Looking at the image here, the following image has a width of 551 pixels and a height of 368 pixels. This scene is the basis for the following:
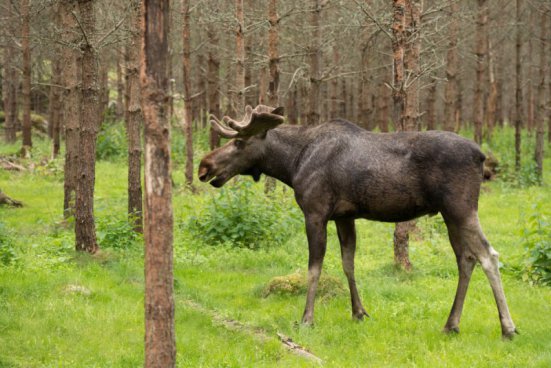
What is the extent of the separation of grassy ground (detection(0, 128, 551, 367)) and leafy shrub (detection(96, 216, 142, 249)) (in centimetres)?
3

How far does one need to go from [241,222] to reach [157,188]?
7.76 m

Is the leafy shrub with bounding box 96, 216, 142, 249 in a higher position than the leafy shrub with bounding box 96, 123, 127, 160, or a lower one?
lower

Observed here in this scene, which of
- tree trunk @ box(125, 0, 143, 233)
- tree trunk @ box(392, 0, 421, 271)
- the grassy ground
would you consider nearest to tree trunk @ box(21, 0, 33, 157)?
tree trunk @ box(125, 0, 143, 233)

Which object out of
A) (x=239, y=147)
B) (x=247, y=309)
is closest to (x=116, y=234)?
(x=247, y=309)

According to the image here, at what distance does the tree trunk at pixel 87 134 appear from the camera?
10250 millimetres

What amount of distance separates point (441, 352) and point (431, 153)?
7.37 ft

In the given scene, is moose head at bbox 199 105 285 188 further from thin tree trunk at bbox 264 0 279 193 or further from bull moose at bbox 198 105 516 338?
thin tree trunk at bbox 264 0 279 193

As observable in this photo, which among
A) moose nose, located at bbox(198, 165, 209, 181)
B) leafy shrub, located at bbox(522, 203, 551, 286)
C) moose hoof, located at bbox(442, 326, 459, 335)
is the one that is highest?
moose nose, located at bbox(198, 165, 209, 181)

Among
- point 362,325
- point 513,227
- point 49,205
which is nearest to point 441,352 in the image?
point 362,325

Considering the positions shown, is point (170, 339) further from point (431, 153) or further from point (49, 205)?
point (49, 205)

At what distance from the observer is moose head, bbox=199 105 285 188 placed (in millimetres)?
8031

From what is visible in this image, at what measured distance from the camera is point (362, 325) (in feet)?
25.8

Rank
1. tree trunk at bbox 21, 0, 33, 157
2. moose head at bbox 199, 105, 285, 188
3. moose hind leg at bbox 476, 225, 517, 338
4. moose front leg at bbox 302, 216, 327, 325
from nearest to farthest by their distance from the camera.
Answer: moose hind leg at bbox 476, 225, 517, 338
moose front leg at bbox 302, 216, 327, 325
moose head at bbox 199, 105, 285, 188
tree trunk at bbox 21, 0, 33, 157

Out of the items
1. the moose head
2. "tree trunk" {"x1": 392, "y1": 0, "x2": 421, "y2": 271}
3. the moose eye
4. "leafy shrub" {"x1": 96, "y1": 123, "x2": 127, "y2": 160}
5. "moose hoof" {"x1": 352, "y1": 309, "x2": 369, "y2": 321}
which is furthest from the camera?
"leafy shrub" {"x1": 96, "y1": 123, "x2": 127, "y2": 160}
